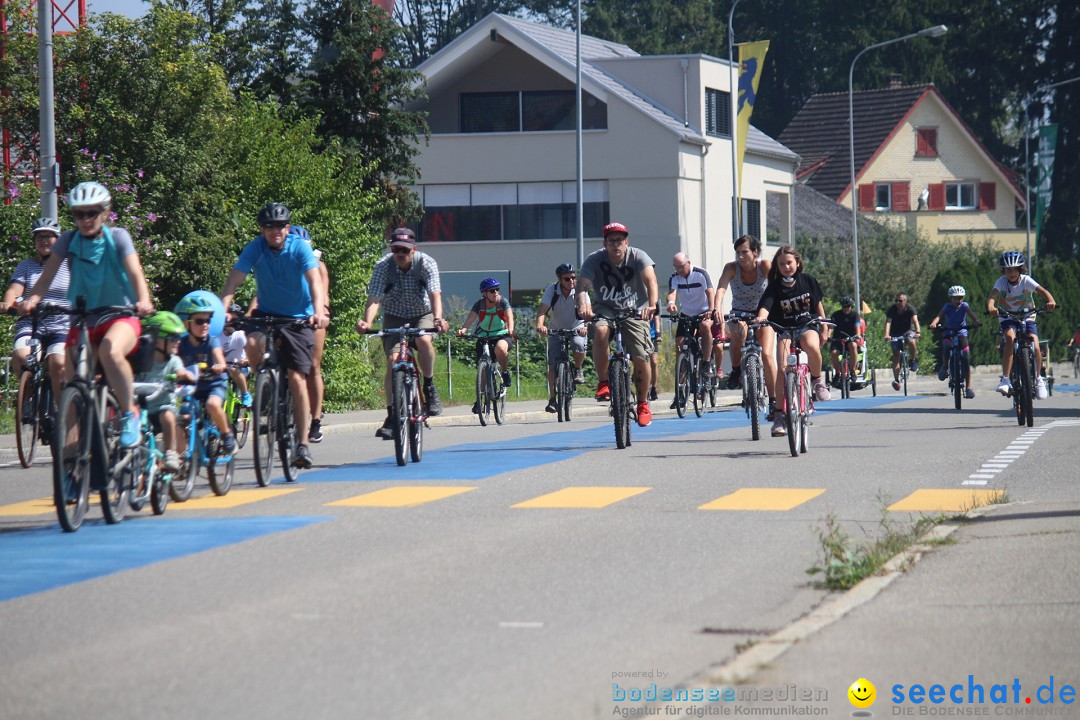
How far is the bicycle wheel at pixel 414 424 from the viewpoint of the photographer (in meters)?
13.1

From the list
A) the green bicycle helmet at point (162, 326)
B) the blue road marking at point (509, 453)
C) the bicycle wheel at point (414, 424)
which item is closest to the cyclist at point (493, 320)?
the blue road marking at point (509, 453)

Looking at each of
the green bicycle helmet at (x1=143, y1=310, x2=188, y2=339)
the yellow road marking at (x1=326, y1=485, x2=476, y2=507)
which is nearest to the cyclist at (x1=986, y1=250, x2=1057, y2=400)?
the yellow road marking at (x1=326, y1=485, x2=476, y2=507)

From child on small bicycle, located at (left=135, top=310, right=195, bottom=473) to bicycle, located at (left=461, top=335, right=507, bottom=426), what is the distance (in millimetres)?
10206

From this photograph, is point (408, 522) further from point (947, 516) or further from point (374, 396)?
point (374, 396)

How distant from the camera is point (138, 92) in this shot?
2862cm

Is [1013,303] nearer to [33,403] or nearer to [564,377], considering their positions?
[564,377]

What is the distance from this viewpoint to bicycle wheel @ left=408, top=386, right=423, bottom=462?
13.1 metres

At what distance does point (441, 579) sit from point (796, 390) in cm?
705

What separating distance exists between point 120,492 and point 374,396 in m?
15.2

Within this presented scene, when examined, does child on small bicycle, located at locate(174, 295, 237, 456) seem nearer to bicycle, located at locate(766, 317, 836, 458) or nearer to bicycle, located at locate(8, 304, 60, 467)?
bicycle, located at locate(8, 304, 60, 467)

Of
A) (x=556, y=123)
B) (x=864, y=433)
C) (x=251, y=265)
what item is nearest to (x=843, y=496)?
(x=251, y=265)

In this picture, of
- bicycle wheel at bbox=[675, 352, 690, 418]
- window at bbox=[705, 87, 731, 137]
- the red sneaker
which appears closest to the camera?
the red sneaker

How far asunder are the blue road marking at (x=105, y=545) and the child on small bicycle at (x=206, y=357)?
1.12 metres

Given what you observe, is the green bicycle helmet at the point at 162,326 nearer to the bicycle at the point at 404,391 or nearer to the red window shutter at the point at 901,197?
the bicycle at the point at 404,391
